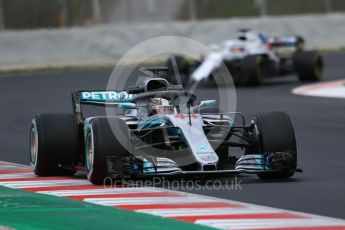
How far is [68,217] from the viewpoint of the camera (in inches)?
329

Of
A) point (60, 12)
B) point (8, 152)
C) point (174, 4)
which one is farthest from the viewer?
point (174, 4)

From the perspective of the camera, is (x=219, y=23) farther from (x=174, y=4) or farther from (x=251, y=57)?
(x=251, y=57)

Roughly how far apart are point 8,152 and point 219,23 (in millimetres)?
19342

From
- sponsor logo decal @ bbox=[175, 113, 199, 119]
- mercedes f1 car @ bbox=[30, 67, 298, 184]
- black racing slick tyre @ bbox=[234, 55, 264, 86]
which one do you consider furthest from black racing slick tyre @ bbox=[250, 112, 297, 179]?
black racing slick tyre @ bbox=[234, 55, 264, 86]

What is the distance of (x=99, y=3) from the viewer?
33.2 metres

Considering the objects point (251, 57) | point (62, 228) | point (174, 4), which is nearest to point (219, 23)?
point (174, 4)

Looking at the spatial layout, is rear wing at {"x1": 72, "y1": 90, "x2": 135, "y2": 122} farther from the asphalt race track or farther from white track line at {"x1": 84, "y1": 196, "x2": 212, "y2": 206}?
white track line at {"x1": 84, "y1": 196, "x2": 212, "y2": 206}

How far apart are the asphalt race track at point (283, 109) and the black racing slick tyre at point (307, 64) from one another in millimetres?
403

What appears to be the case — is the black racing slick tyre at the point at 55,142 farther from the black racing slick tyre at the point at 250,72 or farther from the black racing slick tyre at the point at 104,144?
the black racing slick tyre at the point at 250,72

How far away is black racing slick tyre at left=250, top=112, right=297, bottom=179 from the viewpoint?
10547 mm

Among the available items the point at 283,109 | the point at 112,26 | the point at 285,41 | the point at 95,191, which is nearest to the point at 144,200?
the point at 95,191

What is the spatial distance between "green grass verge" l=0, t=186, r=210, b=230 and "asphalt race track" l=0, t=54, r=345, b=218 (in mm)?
1329

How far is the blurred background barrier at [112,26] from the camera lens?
3031cm

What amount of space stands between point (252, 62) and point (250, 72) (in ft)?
0.82
